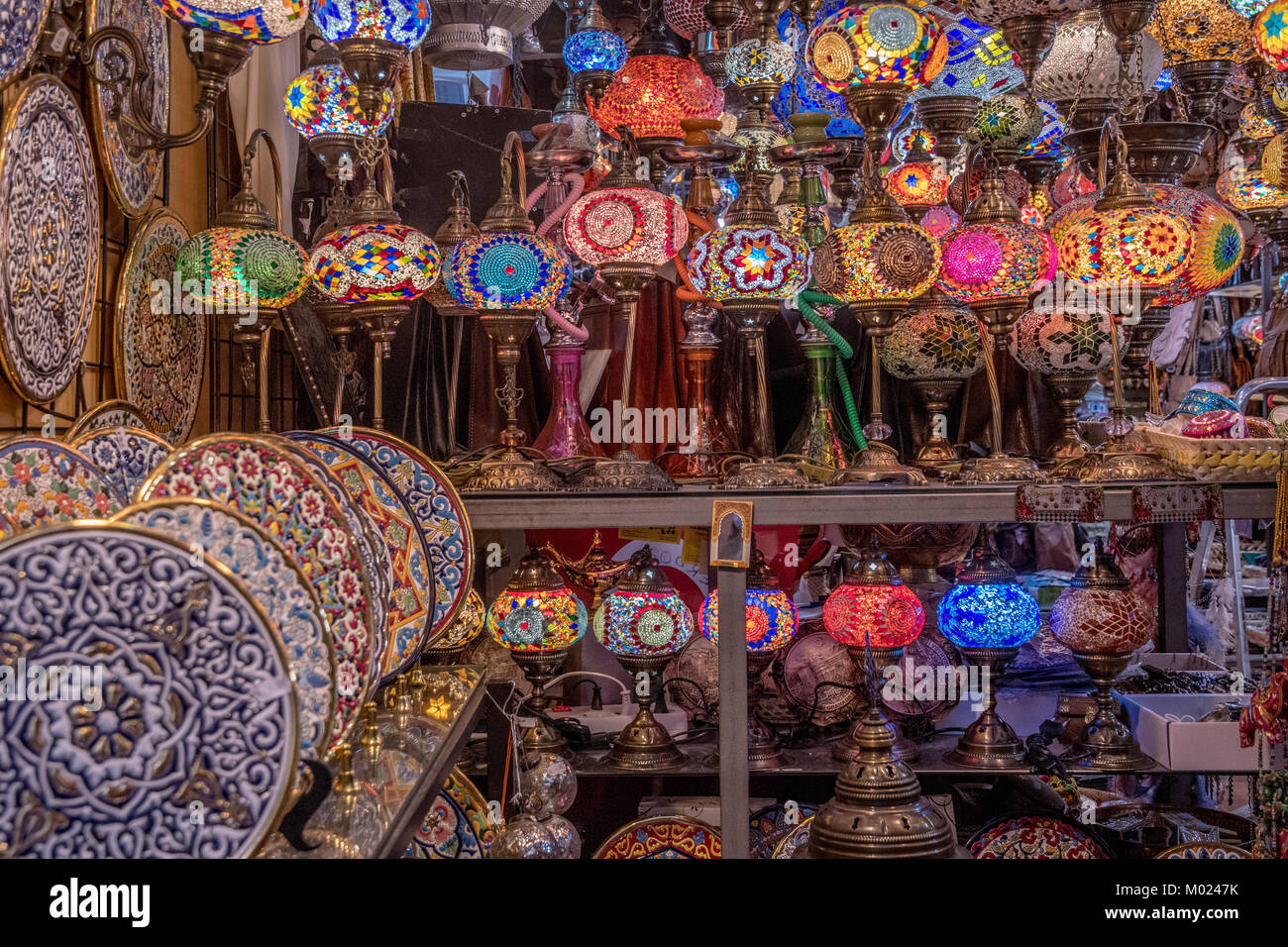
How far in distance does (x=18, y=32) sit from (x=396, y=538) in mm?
854

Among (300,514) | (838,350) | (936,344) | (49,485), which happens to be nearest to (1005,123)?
(936,344)

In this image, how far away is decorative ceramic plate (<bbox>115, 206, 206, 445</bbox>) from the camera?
2.21 meters

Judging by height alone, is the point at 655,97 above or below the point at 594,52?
below

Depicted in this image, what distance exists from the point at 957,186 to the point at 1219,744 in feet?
4.49

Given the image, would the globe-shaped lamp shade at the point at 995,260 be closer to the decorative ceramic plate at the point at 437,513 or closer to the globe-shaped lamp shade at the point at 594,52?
the globe-shaped lamp shade at the point at 594,52

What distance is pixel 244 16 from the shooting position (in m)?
1.88

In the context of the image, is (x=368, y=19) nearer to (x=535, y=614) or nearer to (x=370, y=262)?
(x=370, y=262)

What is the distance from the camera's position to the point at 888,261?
242 cm

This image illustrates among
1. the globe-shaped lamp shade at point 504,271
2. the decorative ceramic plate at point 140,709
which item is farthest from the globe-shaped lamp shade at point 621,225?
the decorative ceramic plate at point 140,709

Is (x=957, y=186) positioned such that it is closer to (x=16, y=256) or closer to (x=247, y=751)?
(x=16, y=256)

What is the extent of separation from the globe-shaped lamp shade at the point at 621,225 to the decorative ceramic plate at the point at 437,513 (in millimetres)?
610

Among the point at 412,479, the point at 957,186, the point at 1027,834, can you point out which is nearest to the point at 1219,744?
the point at 1027,834

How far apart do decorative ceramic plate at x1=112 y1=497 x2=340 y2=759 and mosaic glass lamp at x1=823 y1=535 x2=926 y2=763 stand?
1582mm

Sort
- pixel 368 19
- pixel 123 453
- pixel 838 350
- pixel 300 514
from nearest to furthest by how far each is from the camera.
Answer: pixel 300 514, pixel 123 453, pixel 368 19, pixel 838 350
